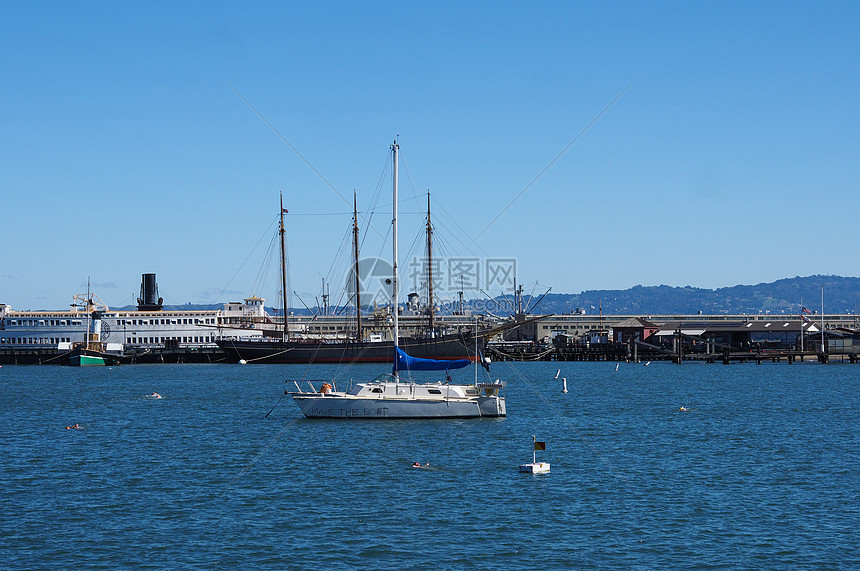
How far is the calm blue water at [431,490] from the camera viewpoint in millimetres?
21953

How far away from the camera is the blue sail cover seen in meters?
46.0

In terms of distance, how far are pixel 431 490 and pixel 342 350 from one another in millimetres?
89815

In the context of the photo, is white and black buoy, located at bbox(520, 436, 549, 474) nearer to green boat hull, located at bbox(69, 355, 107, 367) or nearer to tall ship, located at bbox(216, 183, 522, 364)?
tall ship, located at bbox(216, 183, 522, 364)

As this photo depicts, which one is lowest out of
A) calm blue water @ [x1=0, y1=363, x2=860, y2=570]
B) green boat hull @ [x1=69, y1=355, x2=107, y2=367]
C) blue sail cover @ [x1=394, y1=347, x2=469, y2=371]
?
calm blue water @ [x1=0, y1=363, x2=860, y2=570]

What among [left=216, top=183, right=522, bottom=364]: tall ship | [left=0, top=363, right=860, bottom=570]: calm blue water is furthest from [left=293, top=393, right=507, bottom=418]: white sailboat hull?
[left=216, top=183, right=522, bottom=364]: tall ship

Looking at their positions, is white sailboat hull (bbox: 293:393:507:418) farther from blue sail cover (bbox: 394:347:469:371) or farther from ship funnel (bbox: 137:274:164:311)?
ship funnel (bbox: 137:274:164:311)

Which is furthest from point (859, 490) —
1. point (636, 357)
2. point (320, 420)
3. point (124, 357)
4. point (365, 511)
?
point (124, 357)

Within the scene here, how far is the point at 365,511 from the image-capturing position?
2603cm

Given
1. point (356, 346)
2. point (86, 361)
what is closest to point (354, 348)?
point (356, 346)

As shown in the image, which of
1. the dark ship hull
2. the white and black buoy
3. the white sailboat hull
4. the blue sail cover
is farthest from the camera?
the dark ship hull

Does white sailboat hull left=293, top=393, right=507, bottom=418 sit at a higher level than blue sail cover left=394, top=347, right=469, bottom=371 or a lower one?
lower

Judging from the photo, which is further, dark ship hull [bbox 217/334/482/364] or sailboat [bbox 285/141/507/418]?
dark ship hull [bbox 217/334/482/364]

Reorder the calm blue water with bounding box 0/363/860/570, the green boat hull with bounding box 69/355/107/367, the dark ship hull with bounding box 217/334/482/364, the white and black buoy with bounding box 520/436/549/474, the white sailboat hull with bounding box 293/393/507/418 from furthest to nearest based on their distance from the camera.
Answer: the green boat hull with bounding box 69/355/107/367 → the dark ship hull with bounding box 217/334/482/364 → the white sailboat hull with bounding box 293/393/507/418 → the white and black buoy with bounding box 520/436/549/474 → the calm blue water with bounding box 0/363/860/570

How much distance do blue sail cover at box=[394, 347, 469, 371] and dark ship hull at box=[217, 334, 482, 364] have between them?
6267 centimetres
